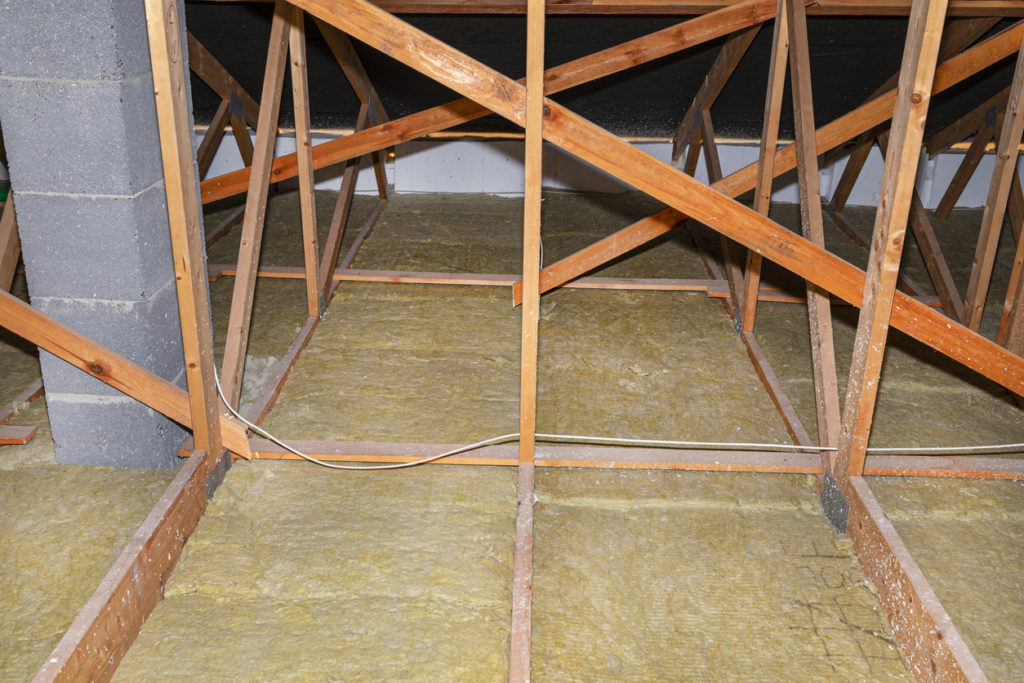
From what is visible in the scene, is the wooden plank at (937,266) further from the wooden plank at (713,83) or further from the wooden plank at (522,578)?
the wooden plank at (522,578)

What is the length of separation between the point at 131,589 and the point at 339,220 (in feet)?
9.20

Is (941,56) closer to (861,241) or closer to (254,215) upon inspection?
(861,241)

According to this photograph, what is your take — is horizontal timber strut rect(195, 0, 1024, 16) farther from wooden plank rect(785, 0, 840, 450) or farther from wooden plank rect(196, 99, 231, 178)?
wooden plank rect(196, 99, 231, 178)

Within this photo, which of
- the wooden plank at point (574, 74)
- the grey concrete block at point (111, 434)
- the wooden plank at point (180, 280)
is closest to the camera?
the wooden plank at point (180, 280)

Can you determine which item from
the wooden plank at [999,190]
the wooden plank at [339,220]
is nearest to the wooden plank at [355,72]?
the wooden plank at [339,220]

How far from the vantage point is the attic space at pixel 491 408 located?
2.62 m

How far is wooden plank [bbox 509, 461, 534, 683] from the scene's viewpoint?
245cm

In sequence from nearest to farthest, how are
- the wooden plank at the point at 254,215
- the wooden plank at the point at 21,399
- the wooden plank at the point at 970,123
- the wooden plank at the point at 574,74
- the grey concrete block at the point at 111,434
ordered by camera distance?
1. the grey concrete block at the point at 111,434
2. the wooden plank at the point at 254,215
3. the wooden plank at the point at 21,399
4. the wooden plank at the point at 574,74
5. the wooden plank at the point at 970,123

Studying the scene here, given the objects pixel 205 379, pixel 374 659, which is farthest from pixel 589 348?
pixel 374 659

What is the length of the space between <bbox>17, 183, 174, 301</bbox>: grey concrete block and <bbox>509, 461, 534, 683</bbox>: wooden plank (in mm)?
1489

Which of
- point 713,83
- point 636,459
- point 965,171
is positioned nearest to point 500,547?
point 636,459

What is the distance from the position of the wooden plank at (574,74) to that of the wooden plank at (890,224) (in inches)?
54.2

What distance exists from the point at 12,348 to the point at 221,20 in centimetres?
198

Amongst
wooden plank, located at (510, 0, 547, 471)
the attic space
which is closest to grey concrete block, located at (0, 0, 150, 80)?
the attic space
